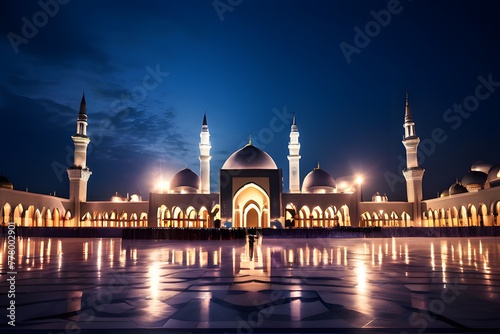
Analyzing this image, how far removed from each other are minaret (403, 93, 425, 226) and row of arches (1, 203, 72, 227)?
2745 cm

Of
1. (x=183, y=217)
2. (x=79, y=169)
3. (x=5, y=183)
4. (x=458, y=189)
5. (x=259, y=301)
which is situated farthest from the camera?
(x=458, y=189)

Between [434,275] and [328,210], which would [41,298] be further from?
[328,210]

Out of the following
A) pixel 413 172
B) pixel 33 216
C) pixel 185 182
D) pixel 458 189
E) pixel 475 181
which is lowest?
pixel 33 216

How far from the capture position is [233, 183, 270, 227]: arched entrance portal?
1165 inches

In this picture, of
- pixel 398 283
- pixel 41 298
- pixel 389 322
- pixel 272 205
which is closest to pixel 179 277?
pixel 41 298

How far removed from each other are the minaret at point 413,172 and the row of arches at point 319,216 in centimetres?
656

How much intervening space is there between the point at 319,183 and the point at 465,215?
37.2 ft

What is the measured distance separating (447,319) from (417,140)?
110 feet

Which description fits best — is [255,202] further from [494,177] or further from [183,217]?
[494,177]

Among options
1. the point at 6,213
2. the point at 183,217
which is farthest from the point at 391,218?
the point at 6,213

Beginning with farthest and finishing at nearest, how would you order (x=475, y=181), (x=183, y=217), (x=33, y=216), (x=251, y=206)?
(x=251, y=206)
(x=475, y=181)
(x=183, y=217)
(x=33, y=216)

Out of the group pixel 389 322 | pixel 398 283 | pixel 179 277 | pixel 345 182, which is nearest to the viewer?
pixel 389 322

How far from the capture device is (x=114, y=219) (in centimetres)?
3222

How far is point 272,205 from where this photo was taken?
28750mm
